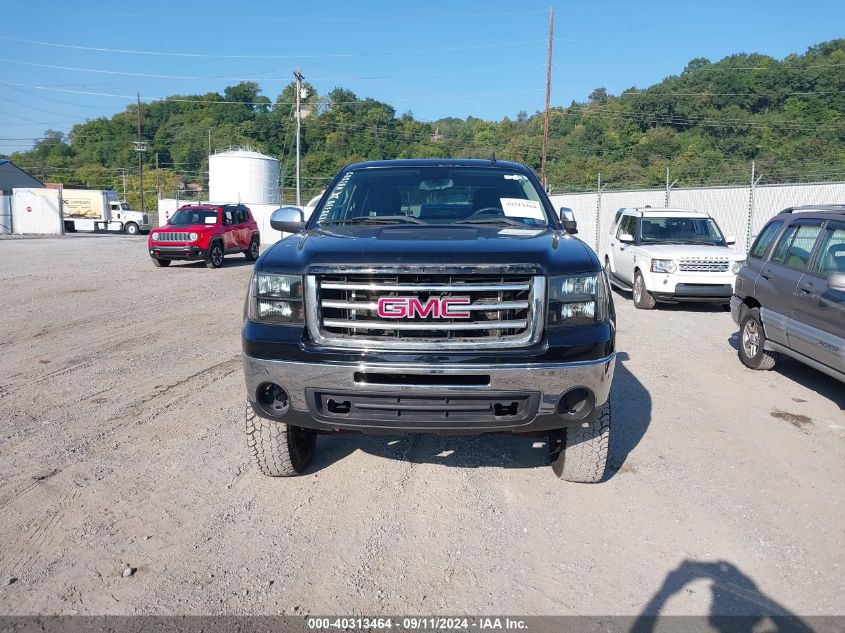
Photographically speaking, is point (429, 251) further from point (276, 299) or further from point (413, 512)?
point (413, 512)

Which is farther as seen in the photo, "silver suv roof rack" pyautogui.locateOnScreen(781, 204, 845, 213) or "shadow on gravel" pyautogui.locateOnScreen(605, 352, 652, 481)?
"silver suv roof rack" pyautogui.locateOnScreen(781, 204, 845, 213)

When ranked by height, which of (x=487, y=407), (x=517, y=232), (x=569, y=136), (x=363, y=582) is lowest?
(x=363, y=582)

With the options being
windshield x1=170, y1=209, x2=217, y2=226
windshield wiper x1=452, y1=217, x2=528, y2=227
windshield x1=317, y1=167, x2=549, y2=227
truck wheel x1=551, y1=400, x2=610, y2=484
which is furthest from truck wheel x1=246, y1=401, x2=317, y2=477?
windshield x1=170, y1=209, x2=217, y2=226

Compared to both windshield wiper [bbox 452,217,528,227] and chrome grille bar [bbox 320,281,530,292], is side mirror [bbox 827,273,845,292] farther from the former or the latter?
chrome grille bar [bbox 320,281,530,292]

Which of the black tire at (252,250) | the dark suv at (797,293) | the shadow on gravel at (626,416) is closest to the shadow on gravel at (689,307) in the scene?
the dark suv at (797,293)

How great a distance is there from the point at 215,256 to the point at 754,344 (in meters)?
15.6

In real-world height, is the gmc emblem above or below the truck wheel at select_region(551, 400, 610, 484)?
above

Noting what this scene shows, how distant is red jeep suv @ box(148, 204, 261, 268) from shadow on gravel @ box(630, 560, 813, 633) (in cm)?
1743

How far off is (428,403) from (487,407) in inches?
11.5

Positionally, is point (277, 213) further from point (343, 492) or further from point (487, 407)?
point (487, 407)

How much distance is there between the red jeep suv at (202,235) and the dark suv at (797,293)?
585 inches

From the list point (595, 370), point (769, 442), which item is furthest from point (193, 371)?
point (769, 442)

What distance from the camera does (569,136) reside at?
5294cm

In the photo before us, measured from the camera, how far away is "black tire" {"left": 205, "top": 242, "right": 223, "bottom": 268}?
62.3 ft
